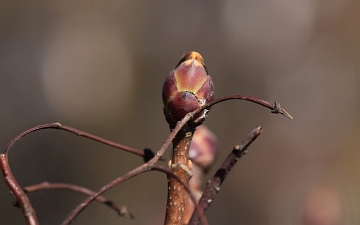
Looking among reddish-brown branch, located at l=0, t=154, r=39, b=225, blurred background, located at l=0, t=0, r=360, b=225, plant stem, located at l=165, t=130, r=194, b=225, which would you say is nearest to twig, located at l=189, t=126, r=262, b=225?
plant stem, located at l=165, t=130, r=194, b=225

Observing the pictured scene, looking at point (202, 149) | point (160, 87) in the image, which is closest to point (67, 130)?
point (202, 149)

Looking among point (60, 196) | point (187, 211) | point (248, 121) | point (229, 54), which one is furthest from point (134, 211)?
point (187, 211)

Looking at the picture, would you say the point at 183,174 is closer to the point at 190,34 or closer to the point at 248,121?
the point at 248,121

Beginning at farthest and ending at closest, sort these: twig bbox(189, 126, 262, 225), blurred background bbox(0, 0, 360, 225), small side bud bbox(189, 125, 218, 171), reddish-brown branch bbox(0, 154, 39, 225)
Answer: blurred background bbox(0, 0, 360, 225) < small side bud bbox(189, 125, 218, 171) < twig bbox(189, 126, 262, 225) < reddish-brown branch bbox(0, 154, 39, 225)

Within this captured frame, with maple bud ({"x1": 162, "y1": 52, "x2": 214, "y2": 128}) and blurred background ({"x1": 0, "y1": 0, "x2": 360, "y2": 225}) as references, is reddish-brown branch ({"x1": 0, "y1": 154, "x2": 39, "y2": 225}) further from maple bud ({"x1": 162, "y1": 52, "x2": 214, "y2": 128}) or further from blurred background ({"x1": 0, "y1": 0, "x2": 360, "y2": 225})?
blurred background ({"x1": 0, "y1": 0, "x2": 360, "y2": 225})

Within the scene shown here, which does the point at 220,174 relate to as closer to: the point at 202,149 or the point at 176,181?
the point at 176,181

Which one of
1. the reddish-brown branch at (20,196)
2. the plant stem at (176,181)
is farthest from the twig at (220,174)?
the reddish-brown branch at (20,196)
